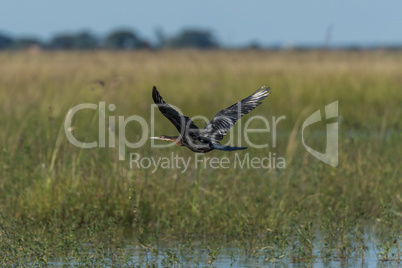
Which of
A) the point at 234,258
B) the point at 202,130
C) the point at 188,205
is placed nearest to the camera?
the point at 202,130

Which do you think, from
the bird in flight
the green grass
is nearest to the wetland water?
the green grass

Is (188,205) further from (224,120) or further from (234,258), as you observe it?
(224,120)

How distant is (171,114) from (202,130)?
307 millimetres

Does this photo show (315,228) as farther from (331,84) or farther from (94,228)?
(331,84)

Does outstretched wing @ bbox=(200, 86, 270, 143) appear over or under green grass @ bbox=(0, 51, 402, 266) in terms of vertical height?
over

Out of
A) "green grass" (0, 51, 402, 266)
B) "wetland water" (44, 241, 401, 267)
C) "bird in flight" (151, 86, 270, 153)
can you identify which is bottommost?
"wetland water" (44, 241, 401, 267)

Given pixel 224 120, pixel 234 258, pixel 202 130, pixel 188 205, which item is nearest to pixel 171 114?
pixel 202 130

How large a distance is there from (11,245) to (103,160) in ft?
6.54

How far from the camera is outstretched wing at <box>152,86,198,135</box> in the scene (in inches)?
179

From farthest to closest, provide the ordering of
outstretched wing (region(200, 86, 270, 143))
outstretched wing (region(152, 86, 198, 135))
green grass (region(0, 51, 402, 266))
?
green grass (region(0, 51, 402, 266)) < outstretched wing (region(200, 86, 270, 143)) < outstretched wing (region(152, 86, 198, 135))

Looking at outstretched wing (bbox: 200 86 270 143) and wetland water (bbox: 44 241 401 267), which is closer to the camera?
outstretched wing (bbox: 200 86 270 143)

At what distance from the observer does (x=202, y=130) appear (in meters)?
4.88

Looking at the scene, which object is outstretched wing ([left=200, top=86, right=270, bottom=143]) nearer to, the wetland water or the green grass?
the green grass

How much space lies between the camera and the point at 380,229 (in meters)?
6.13
